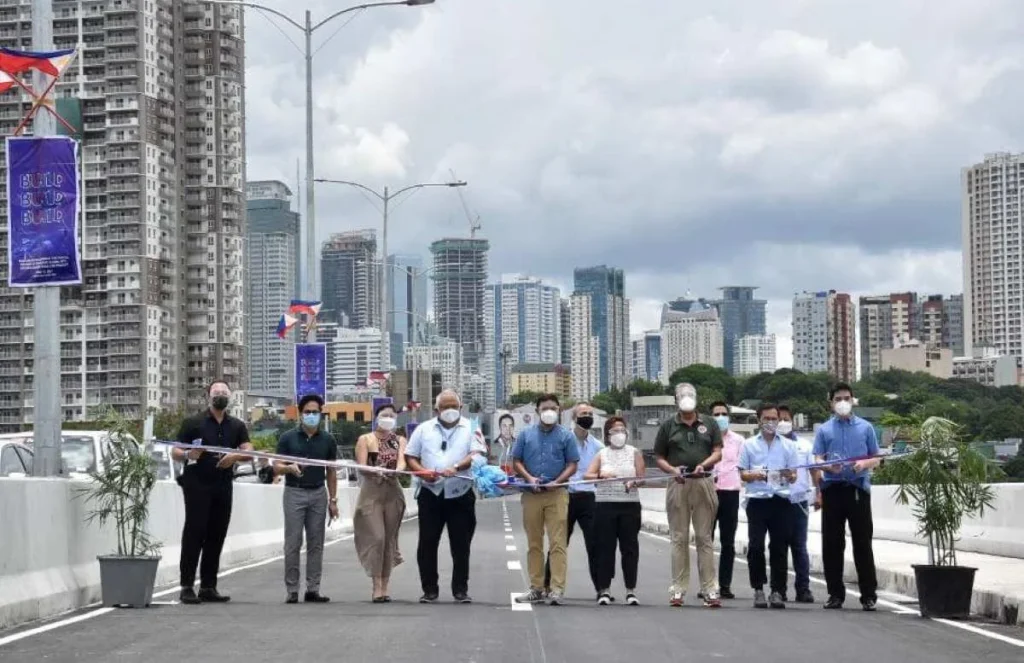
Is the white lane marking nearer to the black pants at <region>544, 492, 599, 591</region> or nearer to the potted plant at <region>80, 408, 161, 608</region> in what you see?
the black pants at <region>544, 492, 599, 591</region>

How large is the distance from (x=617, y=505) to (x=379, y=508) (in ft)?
7.73

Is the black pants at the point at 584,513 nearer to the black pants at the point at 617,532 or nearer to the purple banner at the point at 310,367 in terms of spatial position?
the black pants at the point at 617,532


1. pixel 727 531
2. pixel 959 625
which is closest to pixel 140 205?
pixel 727 531

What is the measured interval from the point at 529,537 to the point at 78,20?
152m

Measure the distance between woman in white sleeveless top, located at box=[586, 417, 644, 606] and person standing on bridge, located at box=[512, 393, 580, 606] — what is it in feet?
1.07

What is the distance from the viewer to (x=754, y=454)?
17.9 meters

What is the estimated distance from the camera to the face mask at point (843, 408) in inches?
674

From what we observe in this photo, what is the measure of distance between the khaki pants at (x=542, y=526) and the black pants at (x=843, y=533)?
99.4 inches

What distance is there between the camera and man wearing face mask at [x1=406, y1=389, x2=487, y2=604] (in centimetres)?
1717

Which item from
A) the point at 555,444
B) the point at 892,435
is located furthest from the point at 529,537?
the point at 892,435

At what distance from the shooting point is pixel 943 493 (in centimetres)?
1647

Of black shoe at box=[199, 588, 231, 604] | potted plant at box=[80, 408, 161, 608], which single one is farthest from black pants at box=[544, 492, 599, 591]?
potted plant at box=[80, 408, 161, 608]

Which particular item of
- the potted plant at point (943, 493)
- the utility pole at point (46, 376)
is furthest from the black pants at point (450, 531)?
the potted plant at point (943, 493)

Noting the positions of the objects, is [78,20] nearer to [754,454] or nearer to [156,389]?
[156,389]
